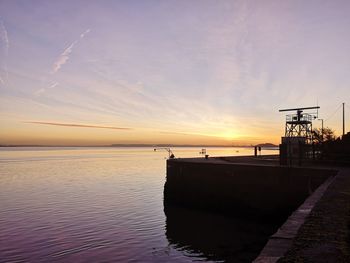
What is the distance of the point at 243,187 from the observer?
26.2 meters

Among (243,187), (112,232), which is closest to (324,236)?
(112,232)

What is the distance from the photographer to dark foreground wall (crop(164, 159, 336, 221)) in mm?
22984

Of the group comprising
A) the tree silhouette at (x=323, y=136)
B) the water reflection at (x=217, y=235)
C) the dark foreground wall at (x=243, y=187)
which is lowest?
the water reflection at (x=217, y=235)

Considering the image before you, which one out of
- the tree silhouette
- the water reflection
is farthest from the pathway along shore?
the tree silhouette

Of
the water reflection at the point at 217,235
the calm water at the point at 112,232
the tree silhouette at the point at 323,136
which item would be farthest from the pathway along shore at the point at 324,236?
the tree silhouette at the point at 323,136

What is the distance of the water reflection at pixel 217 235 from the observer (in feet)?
60.4

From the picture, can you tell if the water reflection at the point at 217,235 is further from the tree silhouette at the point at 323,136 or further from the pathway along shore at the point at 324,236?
the tree silhouette at the point at 323,136

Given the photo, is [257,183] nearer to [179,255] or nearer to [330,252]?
[179,255]

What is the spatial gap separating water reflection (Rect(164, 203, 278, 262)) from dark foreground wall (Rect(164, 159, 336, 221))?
1.15 metres

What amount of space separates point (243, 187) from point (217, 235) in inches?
219

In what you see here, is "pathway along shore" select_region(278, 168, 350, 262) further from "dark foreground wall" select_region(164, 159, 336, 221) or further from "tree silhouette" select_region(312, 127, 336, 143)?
"tree silhouette" select_region(312, 127, 336, 143)

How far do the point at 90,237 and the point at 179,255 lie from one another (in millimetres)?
5990

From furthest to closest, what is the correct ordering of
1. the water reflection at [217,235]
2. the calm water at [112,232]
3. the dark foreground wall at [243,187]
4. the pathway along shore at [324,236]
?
the dark foreground wall at [243,187] < the water reflection at [217,235] < the calm water at [112,232] < the pathway along shore at [324,236]

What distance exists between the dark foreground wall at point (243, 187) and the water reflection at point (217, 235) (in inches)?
45.2
